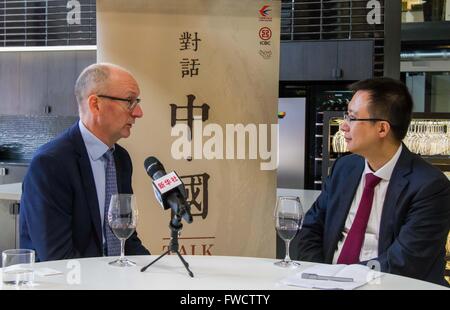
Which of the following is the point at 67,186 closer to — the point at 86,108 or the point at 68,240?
the point at 68,240

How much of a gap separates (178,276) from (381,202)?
3.24ft

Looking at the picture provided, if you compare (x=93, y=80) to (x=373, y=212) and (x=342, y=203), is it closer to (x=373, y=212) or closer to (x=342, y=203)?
(x=342, y=203)

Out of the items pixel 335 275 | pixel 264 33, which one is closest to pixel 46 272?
pixel 335 275

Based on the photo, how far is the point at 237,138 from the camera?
288cm

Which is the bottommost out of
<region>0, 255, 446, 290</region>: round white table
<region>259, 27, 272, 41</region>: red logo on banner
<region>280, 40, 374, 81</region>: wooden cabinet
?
<region>0, 255, 446, 290</region>: round white table

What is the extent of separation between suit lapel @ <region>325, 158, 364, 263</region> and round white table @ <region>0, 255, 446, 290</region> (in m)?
0.56

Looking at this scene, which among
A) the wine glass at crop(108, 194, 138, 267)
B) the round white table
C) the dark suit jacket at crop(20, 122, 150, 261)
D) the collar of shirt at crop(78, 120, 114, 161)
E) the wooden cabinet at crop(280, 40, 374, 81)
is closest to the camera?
the round white table

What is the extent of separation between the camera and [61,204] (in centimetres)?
203

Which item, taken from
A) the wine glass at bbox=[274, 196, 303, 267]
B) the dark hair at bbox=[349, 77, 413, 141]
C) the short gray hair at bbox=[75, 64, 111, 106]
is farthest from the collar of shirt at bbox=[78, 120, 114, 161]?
the dark hair at bbox=[349, 77, 413, 141]

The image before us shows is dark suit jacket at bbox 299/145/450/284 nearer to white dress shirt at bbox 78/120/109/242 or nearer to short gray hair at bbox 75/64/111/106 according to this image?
white dress shirt at bbox 78/120/109/242

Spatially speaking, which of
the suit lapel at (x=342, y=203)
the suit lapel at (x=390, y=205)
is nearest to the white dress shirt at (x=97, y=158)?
the suit lapel at (x=342, y=203)

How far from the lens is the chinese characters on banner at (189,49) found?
2.83 meters

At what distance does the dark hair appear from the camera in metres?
2.25
